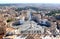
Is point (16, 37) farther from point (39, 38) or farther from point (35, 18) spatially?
point (35, 18)

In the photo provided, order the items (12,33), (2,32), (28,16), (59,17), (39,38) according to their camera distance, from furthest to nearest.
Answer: (59,17) < (28,16) < (2,32) < (12,33) < (39,38)

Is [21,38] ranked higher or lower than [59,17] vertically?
higher

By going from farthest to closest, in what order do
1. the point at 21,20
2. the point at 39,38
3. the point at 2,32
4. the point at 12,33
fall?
the point at 21,20 < the point at 2,32 < the point at 12,33 < the point at 39,38

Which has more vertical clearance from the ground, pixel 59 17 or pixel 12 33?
pixel 12 33

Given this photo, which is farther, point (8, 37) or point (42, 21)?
point (42, 21)

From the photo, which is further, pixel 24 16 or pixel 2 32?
pixel 24 16

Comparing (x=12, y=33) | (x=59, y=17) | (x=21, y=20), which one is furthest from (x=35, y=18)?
(x=12, y=33)

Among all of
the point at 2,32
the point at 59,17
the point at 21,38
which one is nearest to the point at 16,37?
the point at 21,38

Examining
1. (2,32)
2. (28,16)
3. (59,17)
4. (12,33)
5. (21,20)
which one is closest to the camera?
(12,33)

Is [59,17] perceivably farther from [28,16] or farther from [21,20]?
[21,20]

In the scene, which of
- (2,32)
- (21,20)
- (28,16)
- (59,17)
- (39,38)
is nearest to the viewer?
(39,38)
